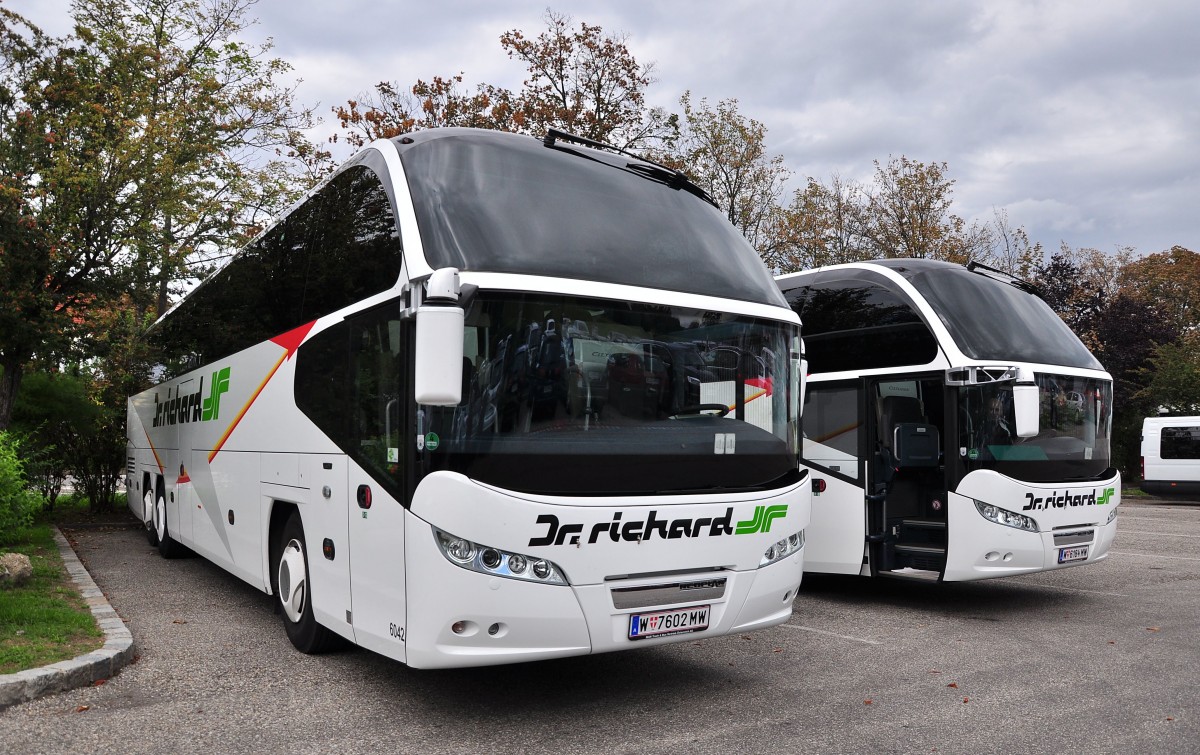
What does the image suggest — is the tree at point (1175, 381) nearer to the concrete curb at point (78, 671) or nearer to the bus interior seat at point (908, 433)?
the bus interior seat at point (908, 433)

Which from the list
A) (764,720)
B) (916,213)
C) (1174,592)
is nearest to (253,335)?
(764,720)

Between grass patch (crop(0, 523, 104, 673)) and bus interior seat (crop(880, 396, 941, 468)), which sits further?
bus interior seat (crop(880, 396, 941, 468))

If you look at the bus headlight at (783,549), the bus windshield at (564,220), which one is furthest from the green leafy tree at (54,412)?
the bus headlight at (783,549)

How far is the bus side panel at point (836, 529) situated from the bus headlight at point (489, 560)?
16.4ft

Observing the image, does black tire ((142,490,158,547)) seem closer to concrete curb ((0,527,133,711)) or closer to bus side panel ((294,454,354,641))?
concrete curb ((0,527,133,711))

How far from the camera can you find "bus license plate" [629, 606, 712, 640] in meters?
5.29

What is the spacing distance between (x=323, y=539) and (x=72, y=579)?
15.6ft

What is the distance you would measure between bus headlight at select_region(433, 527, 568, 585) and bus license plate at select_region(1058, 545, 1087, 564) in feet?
20.1

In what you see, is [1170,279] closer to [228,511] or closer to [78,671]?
[228,511]

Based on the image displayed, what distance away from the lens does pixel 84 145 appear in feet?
53.4

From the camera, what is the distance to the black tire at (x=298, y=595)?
22.3ft

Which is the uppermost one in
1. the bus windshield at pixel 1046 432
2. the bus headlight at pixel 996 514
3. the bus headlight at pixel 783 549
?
the bus windshield at pixel 1046 432

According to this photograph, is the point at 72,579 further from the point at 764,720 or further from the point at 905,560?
the point at 905,560

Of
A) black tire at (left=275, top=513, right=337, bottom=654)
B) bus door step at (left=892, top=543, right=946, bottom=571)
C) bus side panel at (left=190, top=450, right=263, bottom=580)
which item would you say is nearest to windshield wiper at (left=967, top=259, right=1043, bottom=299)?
bus door step at (left=892, top=543, right=946, bottom=571)
